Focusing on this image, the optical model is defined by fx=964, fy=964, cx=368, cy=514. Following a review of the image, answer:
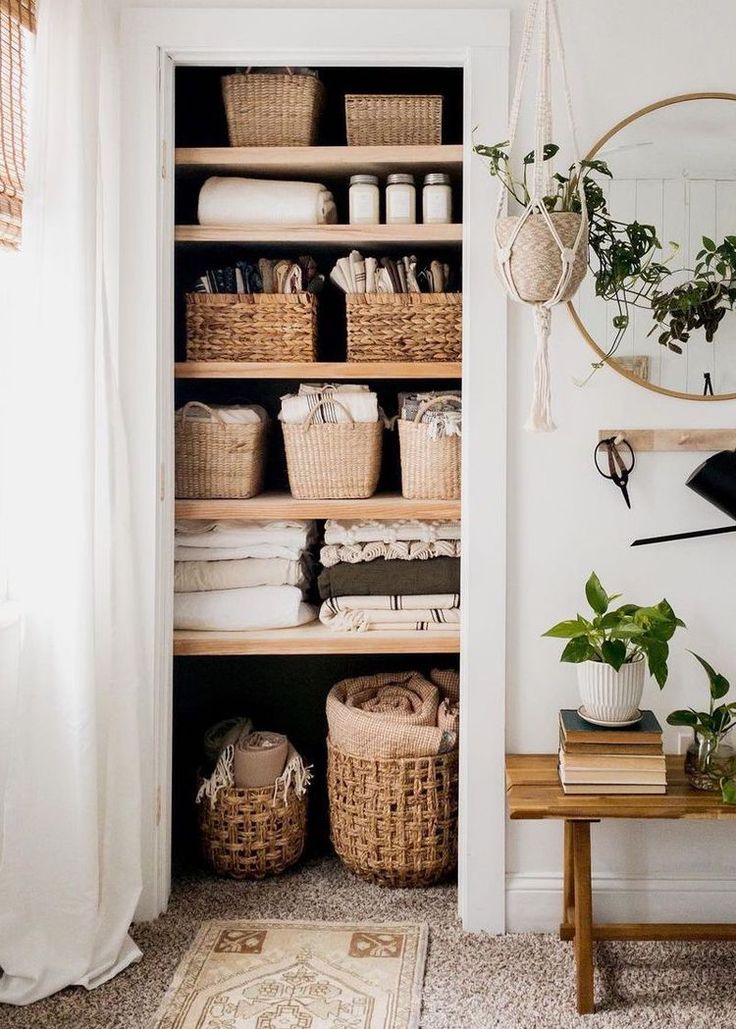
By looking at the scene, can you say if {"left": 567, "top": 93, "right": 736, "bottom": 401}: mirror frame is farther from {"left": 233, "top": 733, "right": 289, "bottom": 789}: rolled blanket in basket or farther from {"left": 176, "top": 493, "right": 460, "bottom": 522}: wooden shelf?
{"left": 233, "top": 733, "right": 289, "bottom": 789}: rolled blanket in basket

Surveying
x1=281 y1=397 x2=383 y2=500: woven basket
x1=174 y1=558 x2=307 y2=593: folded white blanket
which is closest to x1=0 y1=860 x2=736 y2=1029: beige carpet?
x1=174 y1=558 x2=307 y2=593: folded white blanket

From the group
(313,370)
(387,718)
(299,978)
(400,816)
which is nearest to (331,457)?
(313,370)

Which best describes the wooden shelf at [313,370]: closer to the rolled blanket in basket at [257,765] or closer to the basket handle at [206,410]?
the basket handle at [206,410]

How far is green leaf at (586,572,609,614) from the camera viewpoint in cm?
216

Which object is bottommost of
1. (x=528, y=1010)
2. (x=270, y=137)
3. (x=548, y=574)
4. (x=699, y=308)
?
(x=528, y=1010)

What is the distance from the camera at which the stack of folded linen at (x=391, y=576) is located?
261 centimetres

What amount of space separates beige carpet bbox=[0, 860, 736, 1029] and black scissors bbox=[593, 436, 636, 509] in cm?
109

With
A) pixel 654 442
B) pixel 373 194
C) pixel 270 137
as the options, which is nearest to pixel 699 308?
pixel 654 442

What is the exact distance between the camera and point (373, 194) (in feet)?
8.25

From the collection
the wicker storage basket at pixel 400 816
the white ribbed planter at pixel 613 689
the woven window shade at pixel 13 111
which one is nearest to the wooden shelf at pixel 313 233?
the woven window shade at pixel 13 111

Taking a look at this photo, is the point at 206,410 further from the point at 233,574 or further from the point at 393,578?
the point at 393,578

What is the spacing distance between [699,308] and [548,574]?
2.37 feet

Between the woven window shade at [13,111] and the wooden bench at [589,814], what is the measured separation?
165 centimetres

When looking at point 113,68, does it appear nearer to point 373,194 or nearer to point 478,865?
point 373,194
